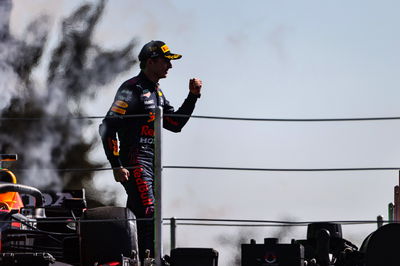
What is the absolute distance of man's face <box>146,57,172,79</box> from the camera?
9.27 m

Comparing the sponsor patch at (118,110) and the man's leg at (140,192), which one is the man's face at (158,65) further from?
the man's leg at (140,192)

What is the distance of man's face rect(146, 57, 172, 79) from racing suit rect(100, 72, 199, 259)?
0.09 metres

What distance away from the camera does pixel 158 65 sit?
30.5 ft

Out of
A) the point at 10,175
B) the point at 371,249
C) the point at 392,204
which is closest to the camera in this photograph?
the point at 371,249

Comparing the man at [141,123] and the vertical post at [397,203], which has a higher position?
the man at [141,123]

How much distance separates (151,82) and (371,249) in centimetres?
304

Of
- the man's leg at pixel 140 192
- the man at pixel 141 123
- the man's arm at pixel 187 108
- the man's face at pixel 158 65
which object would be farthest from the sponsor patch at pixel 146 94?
the man's leg at pixel 140 192

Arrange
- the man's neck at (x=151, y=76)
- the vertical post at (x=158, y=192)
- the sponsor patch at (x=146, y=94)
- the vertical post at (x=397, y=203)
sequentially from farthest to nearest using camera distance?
the vertical post at (x=397, y=203) < the man's neck at (x=151, y=76) < the sponsor patch at (x=146, y=94) < the vertical post at (x=158, y=192)

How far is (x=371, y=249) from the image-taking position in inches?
282

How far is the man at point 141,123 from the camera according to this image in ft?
29.2

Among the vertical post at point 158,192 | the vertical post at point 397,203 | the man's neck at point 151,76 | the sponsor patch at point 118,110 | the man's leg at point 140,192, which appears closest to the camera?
→ the vertical post at point 158,192

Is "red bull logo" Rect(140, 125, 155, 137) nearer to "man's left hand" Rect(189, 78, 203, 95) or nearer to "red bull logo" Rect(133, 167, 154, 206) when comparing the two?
"red bull logo" Rect(133, 167, 154, 206)

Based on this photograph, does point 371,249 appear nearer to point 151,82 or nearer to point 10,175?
point 151,82

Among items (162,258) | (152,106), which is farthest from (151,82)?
(162,258)
